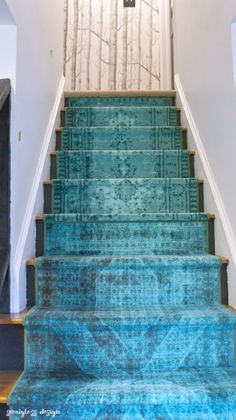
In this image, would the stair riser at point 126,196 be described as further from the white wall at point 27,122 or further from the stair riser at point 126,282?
the stair riser at point 126,282

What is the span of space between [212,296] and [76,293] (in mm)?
580

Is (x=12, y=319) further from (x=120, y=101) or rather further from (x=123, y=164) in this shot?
(x=120, y=101)

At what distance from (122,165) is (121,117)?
0.54m

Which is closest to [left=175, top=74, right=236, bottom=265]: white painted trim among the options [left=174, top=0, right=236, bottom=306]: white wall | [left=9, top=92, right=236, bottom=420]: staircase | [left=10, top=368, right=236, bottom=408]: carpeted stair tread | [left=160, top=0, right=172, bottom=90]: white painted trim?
[left=174, top=0, right=236, bottom=306]: white wall

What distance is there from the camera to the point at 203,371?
1252 millimetres

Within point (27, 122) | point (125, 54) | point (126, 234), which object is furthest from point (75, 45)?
point (126, 234)

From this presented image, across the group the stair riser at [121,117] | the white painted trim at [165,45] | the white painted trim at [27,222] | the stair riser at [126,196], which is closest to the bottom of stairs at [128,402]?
the white painted trim at [27,222]

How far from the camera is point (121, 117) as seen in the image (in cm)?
252

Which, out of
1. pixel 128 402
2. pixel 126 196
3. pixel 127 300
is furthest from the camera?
pixel 126 196

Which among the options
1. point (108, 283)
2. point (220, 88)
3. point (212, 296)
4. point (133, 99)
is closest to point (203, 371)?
point (212, 296)

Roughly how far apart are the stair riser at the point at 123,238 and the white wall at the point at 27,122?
117mm

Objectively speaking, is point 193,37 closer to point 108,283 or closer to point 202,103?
point 202,103

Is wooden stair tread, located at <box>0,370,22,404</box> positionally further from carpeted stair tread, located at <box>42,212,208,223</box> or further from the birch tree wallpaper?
the birch tree wallpaper

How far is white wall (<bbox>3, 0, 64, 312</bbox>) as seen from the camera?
1415mm
